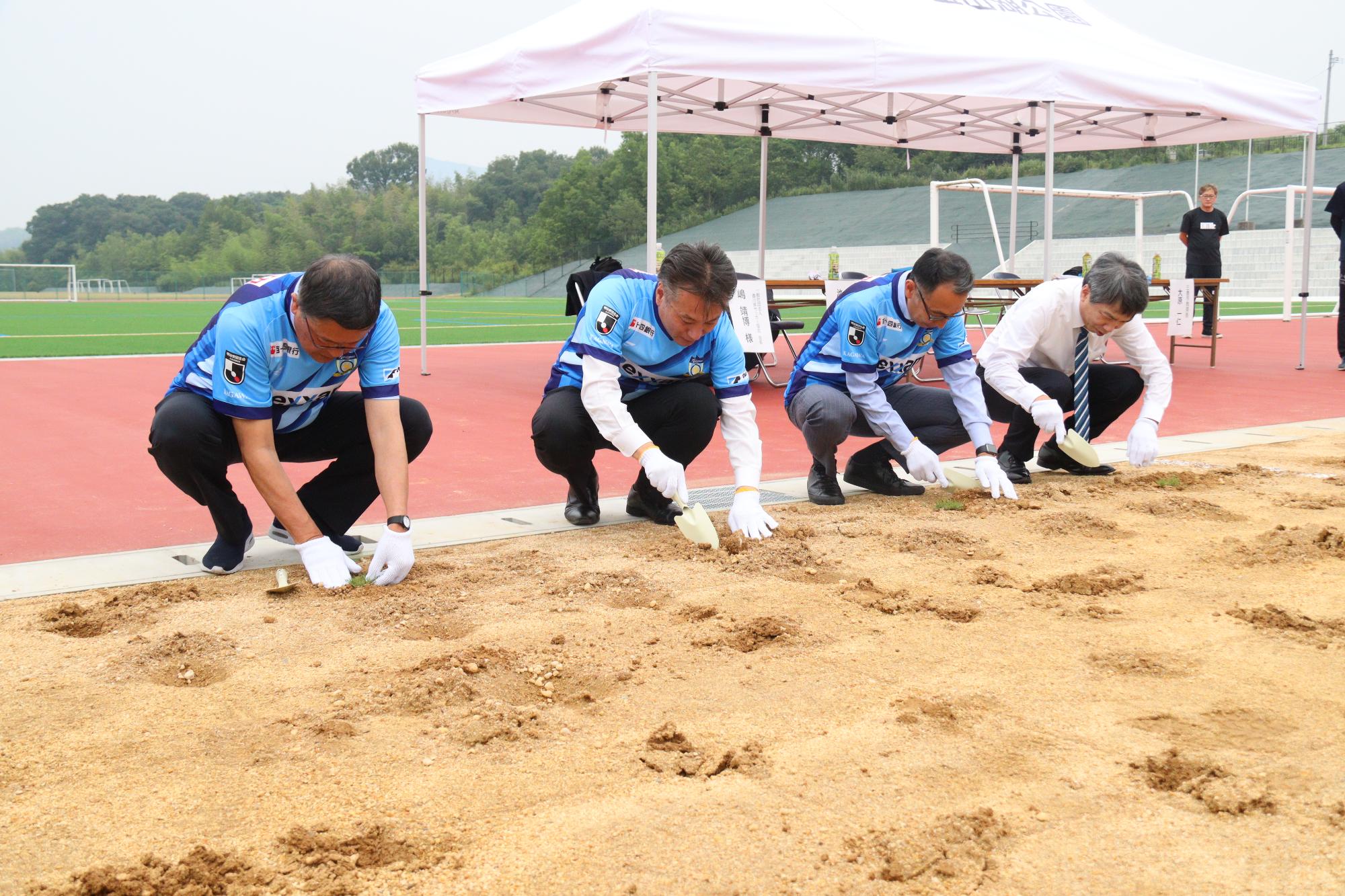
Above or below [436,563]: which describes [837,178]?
above

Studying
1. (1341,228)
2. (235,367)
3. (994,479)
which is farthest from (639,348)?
(1341,228)

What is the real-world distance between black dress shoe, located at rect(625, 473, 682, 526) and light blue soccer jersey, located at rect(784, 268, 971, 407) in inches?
31.1

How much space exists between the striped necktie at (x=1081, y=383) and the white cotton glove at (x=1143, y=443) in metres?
0.28

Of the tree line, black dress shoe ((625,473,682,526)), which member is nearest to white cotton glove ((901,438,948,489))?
black dress shoe ((625,473,682,526))

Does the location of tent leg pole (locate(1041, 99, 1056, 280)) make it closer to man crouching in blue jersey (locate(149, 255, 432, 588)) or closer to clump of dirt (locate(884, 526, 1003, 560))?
clump of dirt (locate(884, 526, 1003, 560))

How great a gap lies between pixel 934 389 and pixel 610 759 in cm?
312

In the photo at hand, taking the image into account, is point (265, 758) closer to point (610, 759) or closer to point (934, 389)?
point (610, 759)

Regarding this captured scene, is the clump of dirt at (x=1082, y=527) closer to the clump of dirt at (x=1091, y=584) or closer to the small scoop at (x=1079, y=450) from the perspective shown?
the clump of dirt at (x=1091, y=584)

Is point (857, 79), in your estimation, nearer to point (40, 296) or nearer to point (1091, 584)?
point (1091, 584)

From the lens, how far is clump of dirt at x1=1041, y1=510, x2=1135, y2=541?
3848 millimetres

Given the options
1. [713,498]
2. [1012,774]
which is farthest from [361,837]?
[713,498]

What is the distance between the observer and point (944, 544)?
3.69 m

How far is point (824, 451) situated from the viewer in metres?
4.38

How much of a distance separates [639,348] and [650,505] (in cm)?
68
